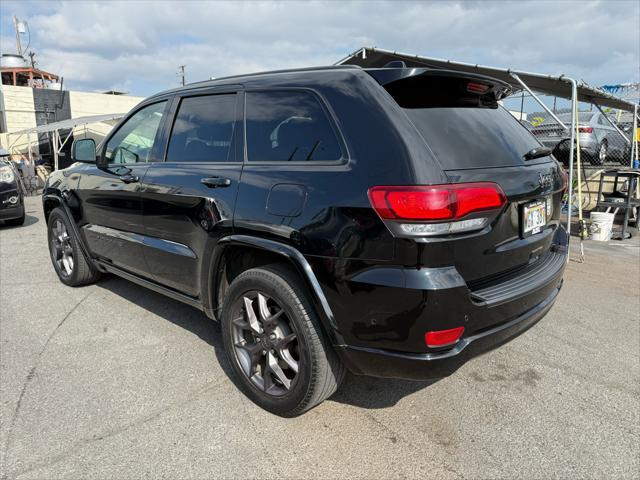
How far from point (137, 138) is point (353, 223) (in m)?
2.54

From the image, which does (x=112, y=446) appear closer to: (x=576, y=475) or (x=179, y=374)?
(x=179, y=374)

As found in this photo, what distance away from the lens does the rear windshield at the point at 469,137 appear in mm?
2197

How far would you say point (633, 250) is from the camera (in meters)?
7.11

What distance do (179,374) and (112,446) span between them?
29.2 inches

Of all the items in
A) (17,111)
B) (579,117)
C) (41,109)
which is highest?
(41,109)

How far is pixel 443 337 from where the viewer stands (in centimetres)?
205

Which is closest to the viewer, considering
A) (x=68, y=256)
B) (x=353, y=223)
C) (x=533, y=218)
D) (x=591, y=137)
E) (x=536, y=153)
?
(x=353, y=223)

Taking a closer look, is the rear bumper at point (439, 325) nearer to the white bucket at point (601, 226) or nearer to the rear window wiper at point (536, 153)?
the rear window wiper at point (536, 153)

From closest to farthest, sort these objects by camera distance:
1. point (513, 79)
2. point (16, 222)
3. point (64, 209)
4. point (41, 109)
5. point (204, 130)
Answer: point (204, 130), point (64, 209), point (513, 79), point (16, 222), point (41, 109)

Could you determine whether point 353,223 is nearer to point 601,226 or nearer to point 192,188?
point 192,188

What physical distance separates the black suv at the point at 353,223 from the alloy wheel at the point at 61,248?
196 cm

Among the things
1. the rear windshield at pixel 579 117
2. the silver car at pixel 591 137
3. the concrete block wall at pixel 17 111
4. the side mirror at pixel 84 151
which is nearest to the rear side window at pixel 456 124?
the side mirror at pixel 84 151

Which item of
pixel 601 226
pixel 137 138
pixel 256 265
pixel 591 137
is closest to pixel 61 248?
pixel 137 138

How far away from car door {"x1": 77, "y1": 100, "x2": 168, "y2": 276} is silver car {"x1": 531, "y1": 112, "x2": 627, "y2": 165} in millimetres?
9356
